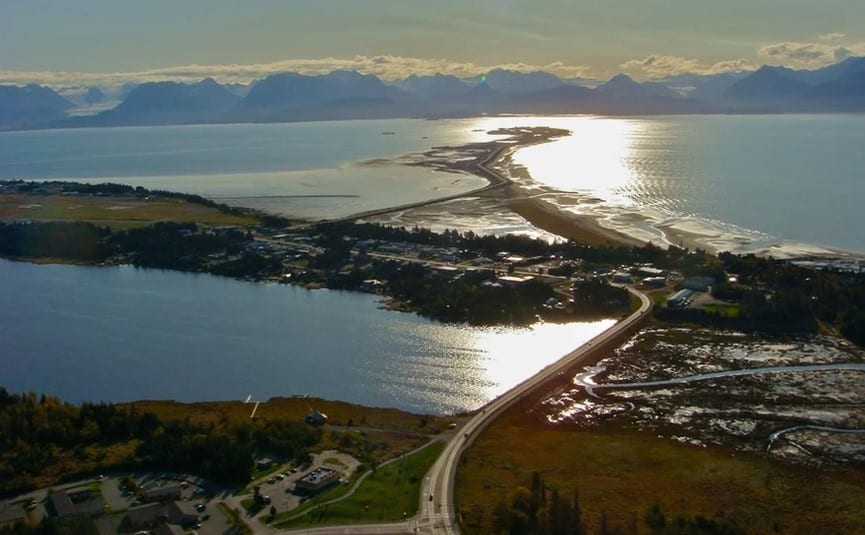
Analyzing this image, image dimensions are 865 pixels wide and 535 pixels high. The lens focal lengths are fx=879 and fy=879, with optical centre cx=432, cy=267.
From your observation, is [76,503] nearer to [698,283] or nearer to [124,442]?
[124,442]

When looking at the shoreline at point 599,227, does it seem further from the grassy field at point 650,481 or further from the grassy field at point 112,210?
the grassy field at point 650,481

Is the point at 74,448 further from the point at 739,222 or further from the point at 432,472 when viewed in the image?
the point at 739,222

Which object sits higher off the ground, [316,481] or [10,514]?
[316,481]

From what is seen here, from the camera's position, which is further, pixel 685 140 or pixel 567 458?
pixel 685 140

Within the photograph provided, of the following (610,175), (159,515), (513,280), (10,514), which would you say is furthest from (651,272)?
(610,175)

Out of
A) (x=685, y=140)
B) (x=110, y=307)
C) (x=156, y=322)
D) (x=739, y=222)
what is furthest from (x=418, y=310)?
(x=685, y=140)

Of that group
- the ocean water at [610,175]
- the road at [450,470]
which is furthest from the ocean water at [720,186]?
the road at [450,470]

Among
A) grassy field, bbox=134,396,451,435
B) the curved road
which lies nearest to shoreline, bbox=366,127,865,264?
the curved road
